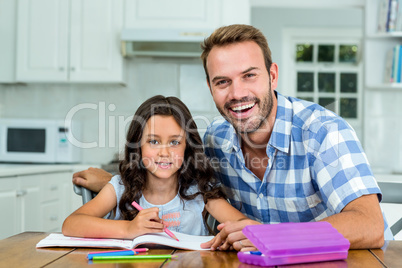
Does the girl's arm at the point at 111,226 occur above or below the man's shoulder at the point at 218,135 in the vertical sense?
below

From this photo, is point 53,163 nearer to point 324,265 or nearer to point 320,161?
point 320,161

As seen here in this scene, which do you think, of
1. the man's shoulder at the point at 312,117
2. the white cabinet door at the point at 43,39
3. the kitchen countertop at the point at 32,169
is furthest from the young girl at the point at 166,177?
the white cabinet door at the point at 43,39

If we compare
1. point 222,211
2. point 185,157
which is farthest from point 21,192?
point 222,211

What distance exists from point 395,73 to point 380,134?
0.54 m

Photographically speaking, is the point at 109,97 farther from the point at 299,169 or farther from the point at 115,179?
the point at 299,169

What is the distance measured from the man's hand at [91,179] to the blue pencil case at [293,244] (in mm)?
746

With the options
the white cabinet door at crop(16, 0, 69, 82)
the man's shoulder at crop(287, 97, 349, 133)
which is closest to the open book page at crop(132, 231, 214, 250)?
the man's shoulder at crop(287, 97, 349, 133)

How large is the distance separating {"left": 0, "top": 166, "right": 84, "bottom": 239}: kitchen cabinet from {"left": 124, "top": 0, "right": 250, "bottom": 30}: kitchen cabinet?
1.28 metres

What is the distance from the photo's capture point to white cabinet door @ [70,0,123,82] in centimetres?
356

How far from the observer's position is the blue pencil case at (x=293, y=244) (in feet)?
2.75

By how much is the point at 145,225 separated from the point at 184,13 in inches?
103

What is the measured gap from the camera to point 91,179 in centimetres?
151

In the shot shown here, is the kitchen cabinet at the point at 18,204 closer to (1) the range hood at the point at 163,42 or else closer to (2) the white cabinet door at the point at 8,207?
(2) the white cabinet door at the point at 8,207

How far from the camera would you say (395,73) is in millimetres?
3402
